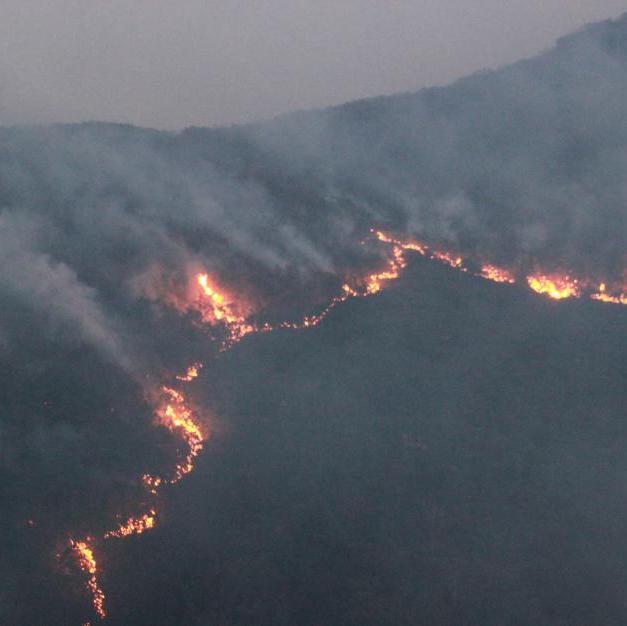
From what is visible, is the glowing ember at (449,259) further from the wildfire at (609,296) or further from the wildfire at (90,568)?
the wildfire at (90,568)

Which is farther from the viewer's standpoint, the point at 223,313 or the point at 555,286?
the point at 555,286

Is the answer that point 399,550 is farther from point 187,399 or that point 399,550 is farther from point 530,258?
point 530,258

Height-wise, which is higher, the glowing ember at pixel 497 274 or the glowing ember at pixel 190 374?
the glowing ember at pixel 497 274

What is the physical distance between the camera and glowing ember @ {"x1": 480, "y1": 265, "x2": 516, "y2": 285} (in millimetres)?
41375

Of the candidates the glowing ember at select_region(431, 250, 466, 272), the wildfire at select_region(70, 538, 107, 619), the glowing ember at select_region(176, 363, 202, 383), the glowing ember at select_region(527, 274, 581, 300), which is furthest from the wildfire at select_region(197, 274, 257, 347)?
the glowing ember at select_region(527, 274, 581, 300)

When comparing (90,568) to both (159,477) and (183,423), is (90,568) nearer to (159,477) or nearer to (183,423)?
(159,477)

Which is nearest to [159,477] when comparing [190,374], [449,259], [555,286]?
[190,374]

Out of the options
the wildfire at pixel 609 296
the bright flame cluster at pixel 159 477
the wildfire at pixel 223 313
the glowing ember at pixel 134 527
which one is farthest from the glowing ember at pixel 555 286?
the glowing ember at pixel 134 527

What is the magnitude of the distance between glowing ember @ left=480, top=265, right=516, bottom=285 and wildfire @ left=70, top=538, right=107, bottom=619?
24.2 metres

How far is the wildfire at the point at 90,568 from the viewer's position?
30.0 meters

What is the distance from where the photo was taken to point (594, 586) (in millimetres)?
28875

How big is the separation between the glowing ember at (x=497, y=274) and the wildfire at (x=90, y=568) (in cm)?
2415

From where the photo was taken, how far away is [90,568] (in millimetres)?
Result: 30703

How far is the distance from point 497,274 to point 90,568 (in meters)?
25.2
